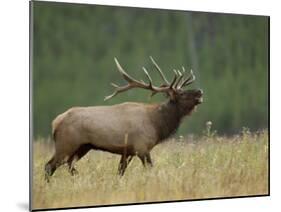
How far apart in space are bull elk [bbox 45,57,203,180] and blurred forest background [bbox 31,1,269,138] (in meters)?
0.05

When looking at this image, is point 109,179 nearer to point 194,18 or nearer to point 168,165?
point 168,165

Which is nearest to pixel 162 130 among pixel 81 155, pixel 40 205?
pixel 81 155

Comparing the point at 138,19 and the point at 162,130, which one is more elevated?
the point at 138,19

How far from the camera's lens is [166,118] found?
20.2 feet

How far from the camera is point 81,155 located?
591 cm

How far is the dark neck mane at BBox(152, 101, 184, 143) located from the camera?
6.14m

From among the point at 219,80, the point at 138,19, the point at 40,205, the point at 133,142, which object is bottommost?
the point at 40,205

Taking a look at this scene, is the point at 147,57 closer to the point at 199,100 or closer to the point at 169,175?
the point at 199,100

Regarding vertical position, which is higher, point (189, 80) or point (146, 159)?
point (189, 80)

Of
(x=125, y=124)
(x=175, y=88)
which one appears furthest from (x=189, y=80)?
(x=125, y=124)

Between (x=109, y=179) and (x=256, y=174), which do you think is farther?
(x=256, y=174)

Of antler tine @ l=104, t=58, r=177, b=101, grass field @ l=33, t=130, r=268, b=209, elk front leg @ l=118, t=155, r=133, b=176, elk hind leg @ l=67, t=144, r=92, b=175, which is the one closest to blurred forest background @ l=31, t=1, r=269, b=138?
antler tine @ l=104, t=58, r=177, b=101

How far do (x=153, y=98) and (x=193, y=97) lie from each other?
32 centimetres

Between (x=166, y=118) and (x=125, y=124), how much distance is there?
33 cm
